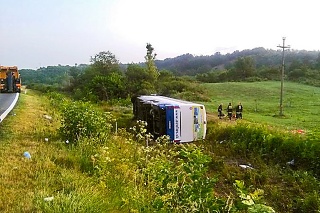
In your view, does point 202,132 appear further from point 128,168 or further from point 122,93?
point 122,93

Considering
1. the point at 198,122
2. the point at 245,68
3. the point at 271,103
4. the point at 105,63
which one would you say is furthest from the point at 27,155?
the point at 245,68

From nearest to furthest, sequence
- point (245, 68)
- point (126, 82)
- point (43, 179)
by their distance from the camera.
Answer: point (43, 179), point (126, 82), point (245, 68)

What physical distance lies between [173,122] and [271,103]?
20461mm

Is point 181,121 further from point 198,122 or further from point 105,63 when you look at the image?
point 105,63

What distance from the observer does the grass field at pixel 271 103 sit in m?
22.6

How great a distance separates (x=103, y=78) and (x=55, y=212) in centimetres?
4035

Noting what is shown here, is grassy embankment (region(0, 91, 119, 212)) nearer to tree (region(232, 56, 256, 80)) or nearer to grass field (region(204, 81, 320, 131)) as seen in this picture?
grass field (region(204, 81, 320, 131))

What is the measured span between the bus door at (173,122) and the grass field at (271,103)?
6816 mm

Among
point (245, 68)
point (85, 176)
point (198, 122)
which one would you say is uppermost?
point (245, 68)

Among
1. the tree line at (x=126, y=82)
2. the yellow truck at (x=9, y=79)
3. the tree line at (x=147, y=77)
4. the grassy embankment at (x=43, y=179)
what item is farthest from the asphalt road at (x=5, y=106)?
the tree line at (x=147, y=77)

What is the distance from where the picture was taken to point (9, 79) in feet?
104

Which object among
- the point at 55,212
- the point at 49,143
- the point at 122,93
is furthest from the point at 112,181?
the point at 122,93

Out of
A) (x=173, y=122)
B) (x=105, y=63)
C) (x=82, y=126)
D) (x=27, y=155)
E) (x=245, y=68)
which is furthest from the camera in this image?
(x=245, y=68)

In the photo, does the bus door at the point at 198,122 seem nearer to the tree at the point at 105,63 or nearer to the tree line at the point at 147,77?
the tree line at the point at 147,77
